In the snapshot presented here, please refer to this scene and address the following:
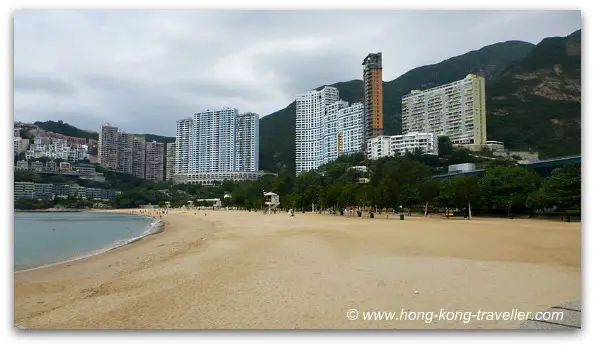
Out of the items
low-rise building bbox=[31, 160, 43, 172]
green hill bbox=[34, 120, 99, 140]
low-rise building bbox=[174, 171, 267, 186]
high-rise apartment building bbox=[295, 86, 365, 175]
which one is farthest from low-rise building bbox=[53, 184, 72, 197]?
high-rise apartment building bbox=[295, 86, 365, 175]

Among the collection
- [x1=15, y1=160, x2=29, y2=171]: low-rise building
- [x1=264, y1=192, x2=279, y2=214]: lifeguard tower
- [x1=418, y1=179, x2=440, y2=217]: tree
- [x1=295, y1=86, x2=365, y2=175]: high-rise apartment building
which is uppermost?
[x1=295, y1=86, x2=365, y2=175]: high-rise apartment building

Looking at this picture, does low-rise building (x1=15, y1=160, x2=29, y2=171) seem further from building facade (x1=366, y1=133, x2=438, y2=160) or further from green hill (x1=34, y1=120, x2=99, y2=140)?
building facade (x1=366, y1=133, x2=438, y2=160)

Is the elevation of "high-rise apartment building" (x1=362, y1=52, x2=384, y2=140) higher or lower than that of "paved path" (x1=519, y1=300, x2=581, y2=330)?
higher

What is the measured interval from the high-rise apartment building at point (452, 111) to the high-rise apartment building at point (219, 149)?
38749 millimetres

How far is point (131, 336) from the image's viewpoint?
4.24 m

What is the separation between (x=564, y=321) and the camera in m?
4.26

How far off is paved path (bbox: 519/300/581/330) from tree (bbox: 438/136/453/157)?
63.3m

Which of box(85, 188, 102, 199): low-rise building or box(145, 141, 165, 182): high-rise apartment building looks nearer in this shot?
box(85, 188, 102, 199): low-rise building

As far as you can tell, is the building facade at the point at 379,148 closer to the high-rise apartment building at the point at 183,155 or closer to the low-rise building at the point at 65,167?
the high-rise apartment building at the point at 183,155

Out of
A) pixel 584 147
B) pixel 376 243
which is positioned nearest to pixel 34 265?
pixel 376 243

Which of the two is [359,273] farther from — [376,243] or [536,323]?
[376,243]

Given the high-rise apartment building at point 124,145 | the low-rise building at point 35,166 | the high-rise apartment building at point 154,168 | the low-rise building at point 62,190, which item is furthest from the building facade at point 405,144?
the low-rise building at point 35,166

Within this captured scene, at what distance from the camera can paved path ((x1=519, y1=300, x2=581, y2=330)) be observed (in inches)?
161

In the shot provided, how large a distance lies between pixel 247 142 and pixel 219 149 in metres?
9.54
